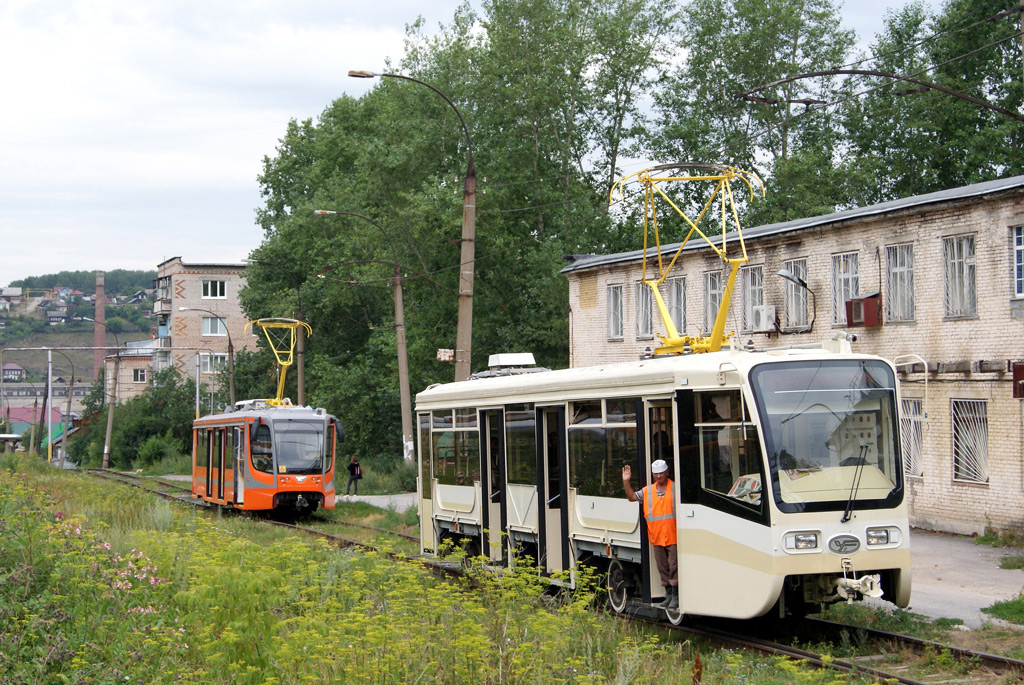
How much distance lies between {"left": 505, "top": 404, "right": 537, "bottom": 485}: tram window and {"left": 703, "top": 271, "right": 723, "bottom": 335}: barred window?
15717mm

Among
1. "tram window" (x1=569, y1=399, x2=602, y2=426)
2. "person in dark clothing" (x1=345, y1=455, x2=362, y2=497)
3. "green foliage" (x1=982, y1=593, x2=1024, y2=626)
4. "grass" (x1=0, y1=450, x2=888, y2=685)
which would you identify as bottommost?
"person in dark clothing" (x1=345, y1=455, x2=362, y2=497)

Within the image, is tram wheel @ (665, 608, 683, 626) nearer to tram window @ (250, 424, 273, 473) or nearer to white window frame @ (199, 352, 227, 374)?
tram window @ (250, 424, 273, 473)

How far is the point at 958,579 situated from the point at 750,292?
43.7ft

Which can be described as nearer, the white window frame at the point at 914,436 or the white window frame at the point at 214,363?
the white window frame at the point at 914,436

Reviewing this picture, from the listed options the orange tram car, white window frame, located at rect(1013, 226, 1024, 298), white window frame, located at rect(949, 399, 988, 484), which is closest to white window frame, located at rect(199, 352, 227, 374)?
the orange tram car

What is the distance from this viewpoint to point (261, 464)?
92.2 ft

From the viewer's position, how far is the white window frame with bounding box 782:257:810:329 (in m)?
26.8

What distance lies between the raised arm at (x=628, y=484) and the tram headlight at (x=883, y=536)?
7.69 feet

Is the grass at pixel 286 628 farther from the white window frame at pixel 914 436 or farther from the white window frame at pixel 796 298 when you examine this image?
the white window frame at pixel 796 298

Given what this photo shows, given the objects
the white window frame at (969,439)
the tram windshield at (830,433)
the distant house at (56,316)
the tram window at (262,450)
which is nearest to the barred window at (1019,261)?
the white window frame at (969,439)

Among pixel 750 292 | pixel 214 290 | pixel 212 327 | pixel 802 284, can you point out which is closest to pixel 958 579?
pixel 802 284

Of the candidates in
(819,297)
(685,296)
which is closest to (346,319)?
(685,296)

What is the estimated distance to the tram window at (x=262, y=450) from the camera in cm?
2784

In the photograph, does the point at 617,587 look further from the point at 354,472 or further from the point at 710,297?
the point at 354,472
